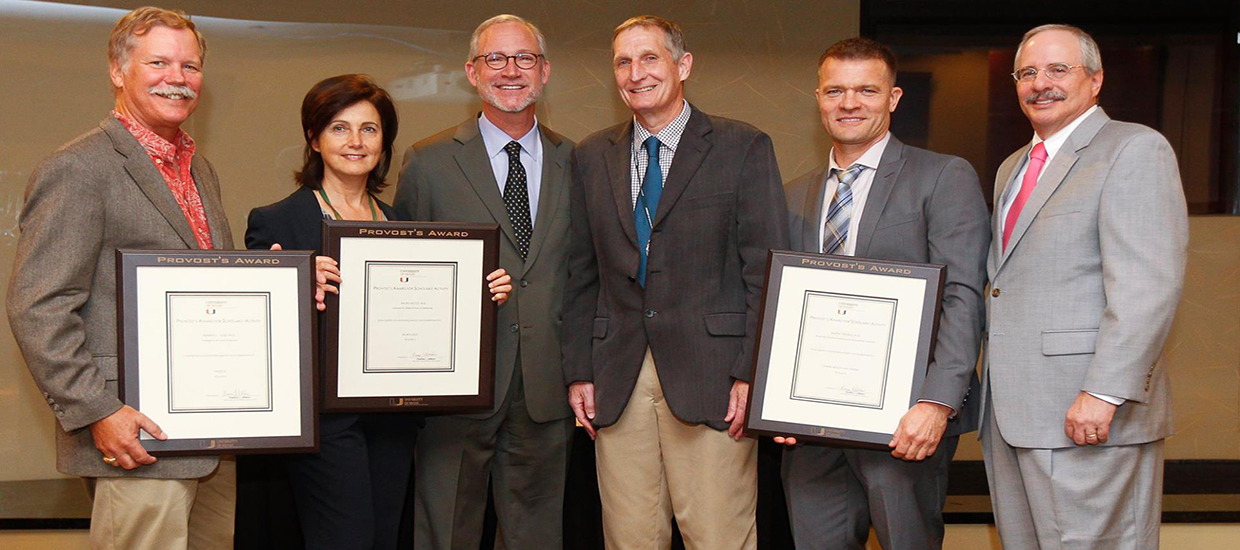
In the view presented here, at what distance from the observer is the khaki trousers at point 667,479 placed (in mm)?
2801

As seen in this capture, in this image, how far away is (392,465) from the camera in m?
2.82

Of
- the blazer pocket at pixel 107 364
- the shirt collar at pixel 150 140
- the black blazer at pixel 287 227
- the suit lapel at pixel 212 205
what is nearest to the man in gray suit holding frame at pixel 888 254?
the black blazer at pixel 287 227

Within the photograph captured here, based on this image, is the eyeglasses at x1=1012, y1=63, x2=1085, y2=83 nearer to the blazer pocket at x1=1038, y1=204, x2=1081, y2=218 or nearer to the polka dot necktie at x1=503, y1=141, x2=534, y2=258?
the blazer pocket at x1=1038, y1=204, x2=1081, y2=218

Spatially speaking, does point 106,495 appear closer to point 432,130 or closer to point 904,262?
point 904,262

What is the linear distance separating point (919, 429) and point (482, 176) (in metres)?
1.44

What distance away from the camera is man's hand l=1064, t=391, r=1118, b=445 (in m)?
2.35

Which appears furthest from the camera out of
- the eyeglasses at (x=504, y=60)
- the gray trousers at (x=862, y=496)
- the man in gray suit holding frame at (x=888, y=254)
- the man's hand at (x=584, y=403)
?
the eyeglasses at (x=504, y=60)

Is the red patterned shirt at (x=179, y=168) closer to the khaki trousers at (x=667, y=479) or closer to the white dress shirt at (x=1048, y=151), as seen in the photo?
the khaki trousers at (x=667, y=479)

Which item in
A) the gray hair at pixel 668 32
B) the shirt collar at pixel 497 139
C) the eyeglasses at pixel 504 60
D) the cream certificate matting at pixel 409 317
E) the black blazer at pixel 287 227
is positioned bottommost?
the cream certificate matting at pixel 409 317

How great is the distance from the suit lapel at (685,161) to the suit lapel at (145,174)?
4.05ft

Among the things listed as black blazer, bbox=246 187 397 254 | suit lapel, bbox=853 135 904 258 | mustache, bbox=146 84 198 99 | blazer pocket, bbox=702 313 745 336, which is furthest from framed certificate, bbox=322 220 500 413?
suit lapel, bbox=853 135 904 258

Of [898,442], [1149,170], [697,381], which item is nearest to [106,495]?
[697,381]

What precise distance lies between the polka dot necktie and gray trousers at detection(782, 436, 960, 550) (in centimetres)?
101

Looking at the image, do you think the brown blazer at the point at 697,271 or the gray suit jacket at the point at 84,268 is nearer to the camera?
the gray suit jacket at the point at 84,268
